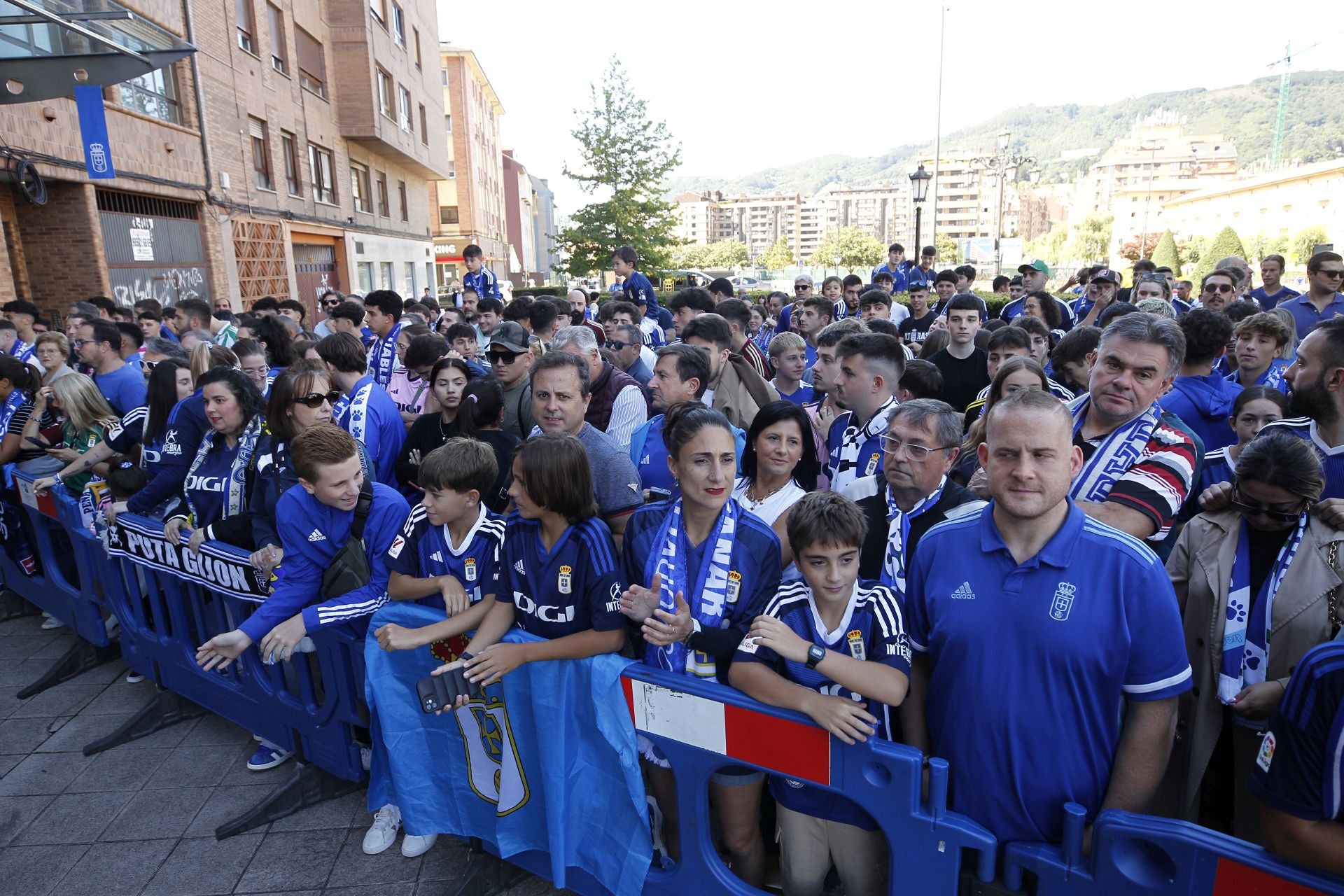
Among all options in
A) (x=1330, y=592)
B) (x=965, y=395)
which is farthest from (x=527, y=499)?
(x=965, y=395)

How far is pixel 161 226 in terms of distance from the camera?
14.2 m

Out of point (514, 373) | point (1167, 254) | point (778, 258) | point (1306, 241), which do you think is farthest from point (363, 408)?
point (778, 258)

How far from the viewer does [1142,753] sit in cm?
199

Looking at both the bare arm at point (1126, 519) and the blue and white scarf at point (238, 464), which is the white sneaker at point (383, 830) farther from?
the bare arm at point (1126, 519)

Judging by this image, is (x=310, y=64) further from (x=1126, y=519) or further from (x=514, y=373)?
(x=1126, y=519)

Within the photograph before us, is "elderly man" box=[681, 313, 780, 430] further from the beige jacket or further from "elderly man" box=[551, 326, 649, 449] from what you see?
the beige jacket

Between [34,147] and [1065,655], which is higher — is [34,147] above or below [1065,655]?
above

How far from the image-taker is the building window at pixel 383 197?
27.7m

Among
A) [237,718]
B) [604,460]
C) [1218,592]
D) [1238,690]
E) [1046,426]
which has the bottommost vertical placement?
[237,718]

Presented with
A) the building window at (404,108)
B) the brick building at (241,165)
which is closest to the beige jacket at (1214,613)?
the brick building at (241,165)

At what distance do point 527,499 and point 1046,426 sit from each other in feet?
5.76

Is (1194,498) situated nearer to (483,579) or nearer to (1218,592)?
(1218,592)

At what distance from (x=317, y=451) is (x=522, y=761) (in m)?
1.59

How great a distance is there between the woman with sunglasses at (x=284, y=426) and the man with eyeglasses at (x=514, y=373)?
1.05 meters
